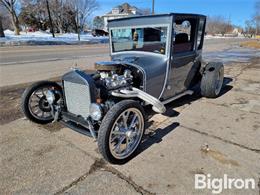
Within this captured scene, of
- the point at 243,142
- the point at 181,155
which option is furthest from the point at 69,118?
the point at 243,142

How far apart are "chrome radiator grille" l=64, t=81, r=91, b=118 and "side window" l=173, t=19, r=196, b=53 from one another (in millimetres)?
1974

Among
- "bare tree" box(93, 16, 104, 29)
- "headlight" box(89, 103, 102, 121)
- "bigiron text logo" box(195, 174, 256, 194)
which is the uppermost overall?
"bare tree" box(93, 16, 104, 29)

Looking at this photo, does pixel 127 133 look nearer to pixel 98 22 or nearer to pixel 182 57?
pixel 182 57

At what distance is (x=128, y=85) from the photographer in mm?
3533

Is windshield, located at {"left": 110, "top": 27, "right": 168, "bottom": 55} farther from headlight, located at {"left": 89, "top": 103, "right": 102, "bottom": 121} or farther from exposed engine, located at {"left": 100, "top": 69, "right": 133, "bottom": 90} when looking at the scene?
headlight, located at {"left": 89, "top": 103, "right": 102, "bottom": 121}

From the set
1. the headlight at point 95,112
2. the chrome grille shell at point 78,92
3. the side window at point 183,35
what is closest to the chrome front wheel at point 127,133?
the headlight at point 95,112

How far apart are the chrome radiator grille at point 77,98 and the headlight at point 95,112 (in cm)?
23

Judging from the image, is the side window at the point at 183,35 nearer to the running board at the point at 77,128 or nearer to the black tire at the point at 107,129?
the black tire at the point at 107,129

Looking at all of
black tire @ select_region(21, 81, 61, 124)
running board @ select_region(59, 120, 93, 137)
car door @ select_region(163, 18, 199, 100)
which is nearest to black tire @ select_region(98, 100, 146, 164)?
running board @ select_region(59, 120, 93, 137)

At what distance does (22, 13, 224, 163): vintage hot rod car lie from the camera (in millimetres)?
2822

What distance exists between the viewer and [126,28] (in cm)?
428

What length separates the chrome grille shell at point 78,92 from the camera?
2989 millimetres

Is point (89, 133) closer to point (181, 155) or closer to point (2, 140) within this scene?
point (181, 155)

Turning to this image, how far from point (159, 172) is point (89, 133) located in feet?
3.38
